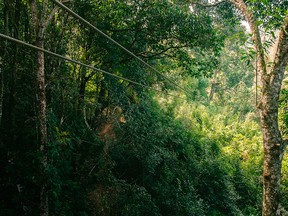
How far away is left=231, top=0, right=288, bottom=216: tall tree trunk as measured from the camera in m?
3.33

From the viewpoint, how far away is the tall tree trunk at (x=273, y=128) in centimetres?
333

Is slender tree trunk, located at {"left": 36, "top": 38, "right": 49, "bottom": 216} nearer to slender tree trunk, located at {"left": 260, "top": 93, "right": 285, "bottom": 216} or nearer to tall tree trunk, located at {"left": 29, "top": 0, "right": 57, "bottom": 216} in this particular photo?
tall tree trunk, located at {"left": 29, "top": 0, "right": 57, "bottom": 216}

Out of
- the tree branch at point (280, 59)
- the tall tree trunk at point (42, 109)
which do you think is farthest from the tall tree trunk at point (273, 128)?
the tall tree trunk at point (42, 109)

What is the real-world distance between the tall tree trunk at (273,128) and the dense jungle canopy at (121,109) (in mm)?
14

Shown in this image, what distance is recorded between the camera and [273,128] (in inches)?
133

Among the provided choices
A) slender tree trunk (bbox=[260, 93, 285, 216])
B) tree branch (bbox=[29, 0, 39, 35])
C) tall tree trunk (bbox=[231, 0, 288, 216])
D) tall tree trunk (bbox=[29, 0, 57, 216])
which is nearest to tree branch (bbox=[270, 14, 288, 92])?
tall tree trunk (bbox=[231, 0, 288, 216])

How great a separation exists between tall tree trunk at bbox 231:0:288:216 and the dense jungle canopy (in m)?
0.01

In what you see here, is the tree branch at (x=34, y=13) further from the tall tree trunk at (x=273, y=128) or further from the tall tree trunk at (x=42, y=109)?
the tall tree trunk at (x=273, y=128)

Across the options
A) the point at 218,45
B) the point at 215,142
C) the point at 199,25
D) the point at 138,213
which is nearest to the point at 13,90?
the point at 138,213

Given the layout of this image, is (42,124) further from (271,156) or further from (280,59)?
(280,59)

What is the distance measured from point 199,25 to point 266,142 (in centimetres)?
308

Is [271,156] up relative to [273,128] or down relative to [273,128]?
down

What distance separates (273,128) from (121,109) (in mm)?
3929

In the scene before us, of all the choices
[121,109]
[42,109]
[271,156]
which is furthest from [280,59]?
[121,109]
